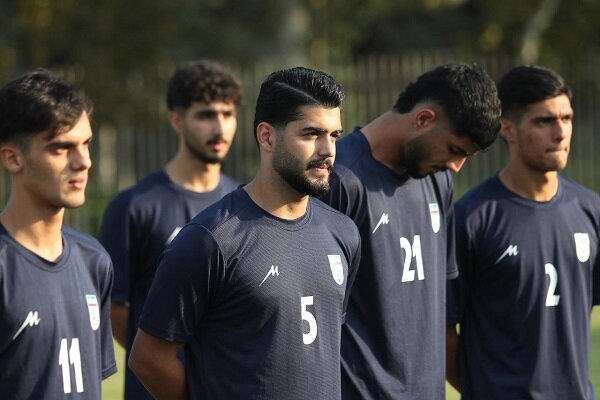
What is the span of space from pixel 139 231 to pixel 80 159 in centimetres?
251

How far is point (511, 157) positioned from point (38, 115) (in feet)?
9.27

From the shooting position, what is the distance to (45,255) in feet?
19.2

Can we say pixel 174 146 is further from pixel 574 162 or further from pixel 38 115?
pixel 38 115

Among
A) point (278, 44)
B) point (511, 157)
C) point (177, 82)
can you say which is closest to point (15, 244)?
point (511, 157)

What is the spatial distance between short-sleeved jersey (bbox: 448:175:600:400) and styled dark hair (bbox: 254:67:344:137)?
1858 millimetres

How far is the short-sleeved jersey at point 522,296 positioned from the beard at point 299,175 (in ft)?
6.23

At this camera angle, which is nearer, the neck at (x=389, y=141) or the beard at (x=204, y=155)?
the neck at (x=389, y=141)

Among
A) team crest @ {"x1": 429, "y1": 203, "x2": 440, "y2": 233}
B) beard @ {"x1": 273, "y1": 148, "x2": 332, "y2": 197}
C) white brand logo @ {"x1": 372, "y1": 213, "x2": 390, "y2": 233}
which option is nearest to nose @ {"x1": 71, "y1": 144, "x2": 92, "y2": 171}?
beard @ {"x1": 273, "y1": 148, "x2": 332, "y2": 197}

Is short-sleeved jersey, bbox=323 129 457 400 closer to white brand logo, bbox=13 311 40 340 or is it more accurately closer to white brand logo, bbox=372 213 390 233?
white brand logo, bbox=372 213 390 233

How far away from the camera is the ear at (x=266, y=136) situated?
18.6 feet

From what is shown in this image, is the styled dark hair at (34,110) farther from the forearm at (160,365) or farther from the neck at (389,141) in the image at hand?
the neck at (389,141)

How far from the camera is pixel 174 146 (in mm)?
25391

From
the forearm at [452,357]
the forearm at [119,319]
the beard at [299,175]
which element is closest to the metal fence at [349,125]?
the forearm at [119,319]

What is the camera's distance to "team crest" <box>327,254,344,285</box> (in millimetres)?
5730
